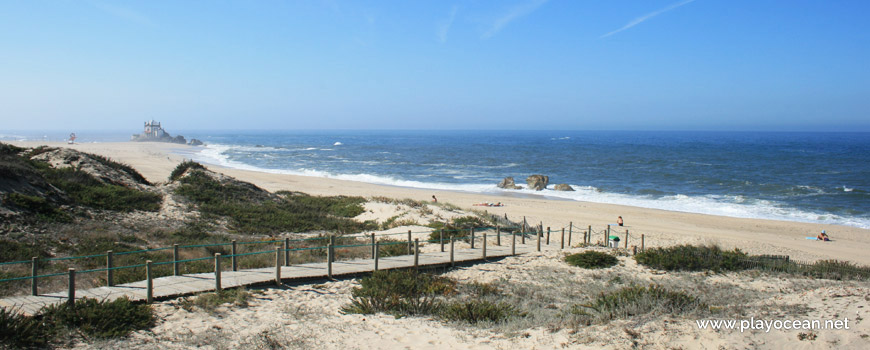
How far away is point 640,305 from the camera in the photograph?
8125 millimetres

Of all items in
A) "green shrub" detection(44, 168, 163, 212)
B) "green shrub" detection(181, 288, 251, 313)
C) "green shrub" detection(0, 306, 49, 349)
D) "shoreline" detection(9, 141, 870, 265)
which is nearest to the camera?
"green shrub" detection(0, 306, 49, 349)

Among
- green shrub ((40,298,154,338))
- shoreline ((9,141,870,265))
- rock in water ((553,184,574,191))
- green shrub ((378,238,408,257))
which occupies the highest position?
green shrub ((40,298,154,338))

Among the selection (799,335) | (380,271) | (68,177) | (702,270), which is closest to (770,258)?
(702,270)

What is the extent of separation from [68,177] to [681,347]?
2173 cm

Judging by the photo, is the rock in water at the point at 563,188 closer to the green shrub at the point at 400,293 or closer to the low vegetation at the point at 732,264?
the low vegetation at the point at 732,264

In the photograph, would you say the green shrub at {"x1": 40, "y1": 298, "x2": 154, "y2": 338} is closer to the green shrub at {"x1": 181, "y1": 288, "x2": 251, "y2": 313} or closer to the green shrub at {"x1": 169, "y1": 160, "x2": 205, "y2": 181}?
the green shrub at {"x1": 181, "y1": 288, "x2": 251, "y2": 313}

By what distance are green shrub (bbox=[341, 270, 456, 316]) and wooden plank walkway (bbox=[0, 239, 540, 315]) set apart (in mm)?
1112

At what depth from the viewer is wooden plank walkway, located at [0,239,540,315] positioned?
323 inches

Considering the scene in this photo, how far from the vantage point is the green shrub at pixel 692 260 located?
13656 millimetres

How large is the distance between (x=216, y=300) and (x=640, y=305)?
23.2 feet

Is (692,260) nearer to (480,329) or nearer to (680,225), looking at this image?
(480,329)

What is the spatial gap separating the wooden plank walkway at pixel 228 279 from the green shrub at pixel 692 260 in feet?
13.9

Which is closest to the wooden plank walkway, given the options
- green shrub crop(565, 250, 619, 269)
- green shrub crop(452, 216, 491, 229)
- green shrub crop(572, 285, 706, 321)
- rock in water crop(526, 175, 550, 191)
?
green shrub crop(565, 250, 619, 269)

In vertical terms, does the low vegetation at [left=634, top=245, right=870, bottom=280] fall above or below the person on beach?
above
